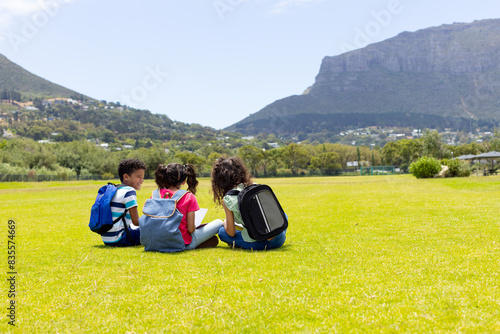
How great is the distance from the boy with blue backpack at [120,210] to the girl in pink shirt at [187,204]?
2.15 feet

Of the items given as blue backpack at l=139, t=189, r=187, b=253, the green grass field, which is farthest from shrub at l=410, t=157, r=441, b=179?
blue backpack at l=139, t=189, r=187, b=253

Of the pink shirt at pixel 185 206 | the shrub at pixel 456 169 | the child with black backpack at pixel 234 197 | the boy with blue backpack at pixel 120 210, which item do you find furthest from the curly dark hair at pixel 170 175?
the shrub at pixel 456 169

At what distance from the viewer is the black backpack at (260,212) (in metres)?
6.11

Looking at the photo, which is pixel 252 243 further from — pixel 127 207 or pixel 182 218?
pixel 127 207

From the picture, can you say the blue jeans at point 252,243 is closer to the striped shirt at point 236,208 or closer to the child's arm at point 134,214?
the striped shirt at point 236,208

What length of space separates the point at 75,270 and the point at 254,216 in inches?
99.9

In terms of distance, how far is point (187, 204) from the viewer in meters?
6.38

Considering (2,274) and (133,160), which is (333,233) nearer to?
(133,160)

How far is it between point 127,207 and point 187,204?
3.73 ft

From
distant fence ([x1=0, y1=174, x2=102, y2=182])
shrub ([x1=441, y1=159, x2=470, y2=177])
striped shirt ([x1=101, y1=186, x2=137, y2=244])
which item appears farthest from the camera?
distant fence ([x1=0, y1=174, x2=102, y2=182])

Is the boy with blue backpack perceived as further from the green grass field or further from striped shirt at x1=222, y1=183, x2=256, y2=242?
striped shirt at x1=222, y1=183, x2=256, y2=242

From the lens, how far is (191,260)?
5.59 metres

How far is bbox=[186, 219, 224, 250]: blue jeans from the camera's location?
263 inches

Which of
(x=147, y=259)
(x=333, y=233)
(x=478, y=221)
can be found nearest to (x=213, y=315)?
(x=147, y=259)
